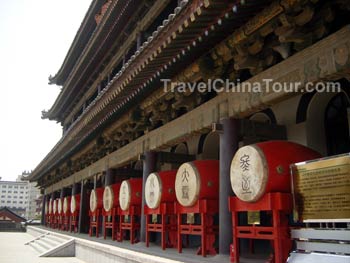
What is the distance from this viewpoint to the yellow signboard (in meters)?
4.16

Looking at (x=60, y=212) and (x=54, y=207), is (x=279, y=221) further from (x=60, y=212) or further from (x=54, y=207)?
(x=54, y=207)

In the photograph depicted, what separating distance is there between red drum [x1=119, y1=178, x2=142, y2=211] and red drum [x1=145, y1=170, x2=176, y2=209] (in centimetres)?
165

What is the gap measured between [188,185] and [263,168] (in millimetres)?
2360

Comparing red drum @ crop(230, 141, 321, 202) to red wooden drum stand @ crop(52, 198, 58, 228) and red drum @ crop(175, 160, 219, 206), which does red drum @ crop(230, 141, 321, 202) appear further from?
red wooden drum stand @ crop(52, 198, 58, 228)

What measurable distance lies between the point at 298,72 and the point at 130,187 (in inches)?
263

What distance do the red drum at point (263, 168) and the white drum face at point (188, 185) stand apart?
4.80 feet

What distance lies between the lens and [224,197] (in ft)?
21.1

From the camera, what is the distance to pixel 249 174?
5.41 meters

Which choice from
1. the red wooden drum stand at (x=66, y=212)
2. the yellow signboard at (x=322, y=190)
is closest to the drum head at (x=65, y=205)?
the red wooden drum stand at (x=66, y=212)

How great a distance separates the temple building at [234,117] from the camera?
481cm

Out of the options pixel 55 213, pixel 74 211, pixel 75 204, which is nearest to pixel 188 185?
pixel 75 204

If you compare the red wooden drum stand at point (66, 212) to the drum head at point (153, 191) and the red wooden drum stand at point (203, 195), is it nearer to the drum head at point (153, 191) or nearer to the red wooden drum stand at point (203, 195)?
the drum head at point (153, 191)

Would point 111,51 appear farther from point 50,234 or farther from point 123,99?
point 50,234

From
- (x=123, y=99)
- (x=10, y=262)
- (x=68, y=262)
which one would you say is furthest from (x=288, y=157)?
(x=10, y=262)
